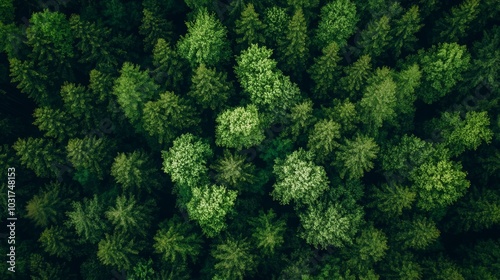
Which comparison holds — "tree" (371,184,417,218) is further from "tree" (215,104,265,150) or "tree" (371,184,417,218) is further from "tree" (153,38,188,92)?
"tree" (153,38,188,92)

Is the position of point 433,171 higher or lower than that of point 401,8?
lower

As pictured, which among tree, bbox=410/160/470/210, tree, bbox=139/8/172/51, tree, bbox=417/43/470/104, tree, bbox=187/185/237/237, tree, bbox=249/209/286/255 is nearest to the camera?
tree, bbox=187/185/237/237

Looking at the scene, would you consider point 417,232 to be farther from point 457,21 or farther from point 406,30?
point 457,21

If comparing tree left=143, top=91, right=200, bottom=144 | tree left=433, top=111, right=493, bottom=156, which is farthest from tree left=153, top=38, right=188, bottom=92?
tree left=433, top=111, right=493, bottom=156

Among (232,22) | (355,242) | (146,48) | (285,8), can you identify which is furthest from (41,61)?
(355,242)

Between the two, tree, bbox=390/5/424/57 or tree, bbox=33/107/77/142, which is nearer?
tree, bbox=33/107/77/142

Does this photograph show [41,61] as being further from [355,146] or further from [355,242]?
[355,242]
